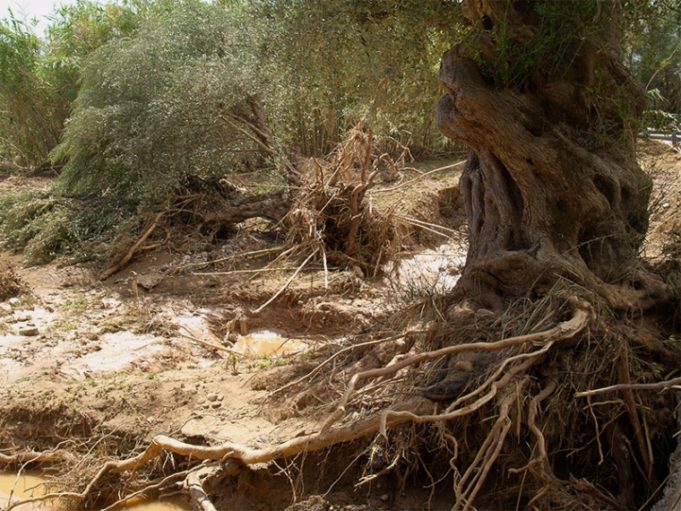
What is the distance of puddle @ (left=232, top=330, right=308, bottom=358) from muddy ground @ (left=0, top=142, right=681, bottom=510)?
0.02m

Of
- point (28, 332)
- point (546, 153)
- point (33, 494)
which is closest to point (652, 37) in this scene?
point (546, 153)

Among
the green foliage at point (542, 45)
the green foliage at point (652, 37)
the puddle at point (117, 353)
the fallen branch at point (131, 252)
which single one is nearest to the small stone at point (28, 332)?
the puddle at point (117, 353)

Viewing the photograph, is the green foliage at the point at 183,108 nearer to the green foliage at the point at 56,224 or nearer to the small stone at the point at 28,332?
the green foliage at the point at 56,224

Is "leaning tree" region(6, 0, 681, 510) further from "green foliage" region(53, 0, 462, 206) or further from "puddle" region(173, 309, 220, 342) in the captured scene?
"green foliage" region(53, 0, 462, 206)

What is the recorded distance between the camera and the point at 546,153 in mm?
5043

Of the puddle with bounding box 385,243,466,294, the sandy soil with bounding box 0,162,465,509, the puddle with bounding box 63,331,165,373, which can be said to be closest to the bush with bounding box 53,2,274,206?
the sandy soil with bounding box 0,162,465,509

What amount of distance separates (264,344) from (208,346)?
2.23 ft

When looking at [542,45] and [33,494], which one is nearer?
[542,45]

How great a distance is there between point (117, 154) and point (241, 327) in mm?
3967

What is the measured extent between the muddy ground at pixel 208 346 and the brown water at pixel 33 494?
0.55ft

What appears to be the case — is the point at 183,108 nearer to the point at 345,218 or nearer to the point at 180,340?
the point at 345,218

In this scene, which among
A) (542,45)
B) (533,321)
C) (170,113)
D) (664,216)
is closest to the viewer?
(533,321)

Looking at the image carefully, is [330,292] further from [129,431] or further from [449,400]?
[449,400]

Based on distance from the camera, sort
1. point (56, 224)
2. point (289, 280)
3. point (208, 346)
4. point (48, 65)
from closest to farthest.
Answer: point (208, 346) → point (289, 280) → point (56, 224) → point (48, 65)
